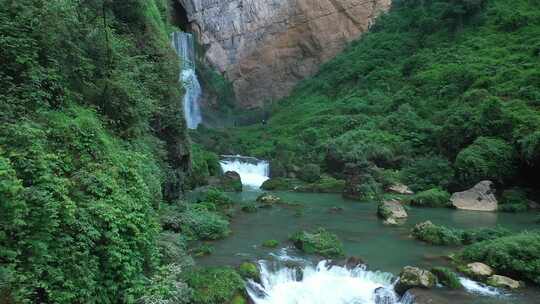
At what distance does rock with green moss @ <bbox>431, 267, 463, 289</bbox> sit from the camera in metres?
11.4

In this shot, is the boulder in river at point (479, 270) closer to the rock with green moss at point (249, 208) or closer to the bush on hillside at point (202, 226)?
the bush on hillside at point (202, 226)

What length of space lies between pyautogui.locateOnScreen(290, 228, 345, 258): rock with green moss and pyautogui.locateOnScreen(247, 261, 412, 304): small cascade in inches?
46.6

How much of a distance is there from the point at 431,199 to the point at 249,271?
1453 cm

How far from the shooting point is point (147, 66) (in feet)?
44.1

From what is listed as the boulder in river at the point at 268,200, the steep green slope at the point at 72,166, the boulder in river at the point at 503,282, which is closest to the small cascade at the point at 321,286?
the boulder in river at the point at 503,282

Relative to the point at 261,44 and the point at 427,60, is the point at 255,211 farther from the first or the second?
the point at 261,44

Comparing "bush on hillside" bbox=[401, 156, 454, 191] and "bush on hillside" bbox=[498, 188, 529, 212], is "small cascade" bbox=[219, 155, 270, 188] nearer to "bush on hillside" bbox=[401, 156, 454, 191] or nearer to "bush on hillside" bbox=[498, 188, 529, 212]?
"bush on hillside" bbox=[401, 156, 454, 191]

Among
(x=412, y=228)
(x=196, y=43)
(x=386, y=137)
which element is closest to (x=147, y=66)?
(x=412, y=228)

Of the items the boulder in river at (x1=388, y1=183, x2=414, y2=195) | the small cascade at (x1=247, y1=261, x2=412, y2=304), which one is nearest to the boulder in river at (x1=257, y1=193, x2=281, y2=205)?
the boulder in river at (x1=388, y1=183, x2=414, y2=195)

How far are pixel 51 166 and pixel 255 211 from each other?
1400 centimetres

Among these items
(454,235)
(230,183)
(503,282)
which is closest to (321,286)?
(503,282)

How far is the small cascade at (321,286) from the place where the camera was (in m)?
11.3

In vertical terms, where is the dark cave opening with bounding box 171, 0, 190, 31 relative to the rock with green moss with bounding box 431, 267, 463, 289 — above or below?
above

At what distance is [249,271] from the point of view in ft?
38.3
